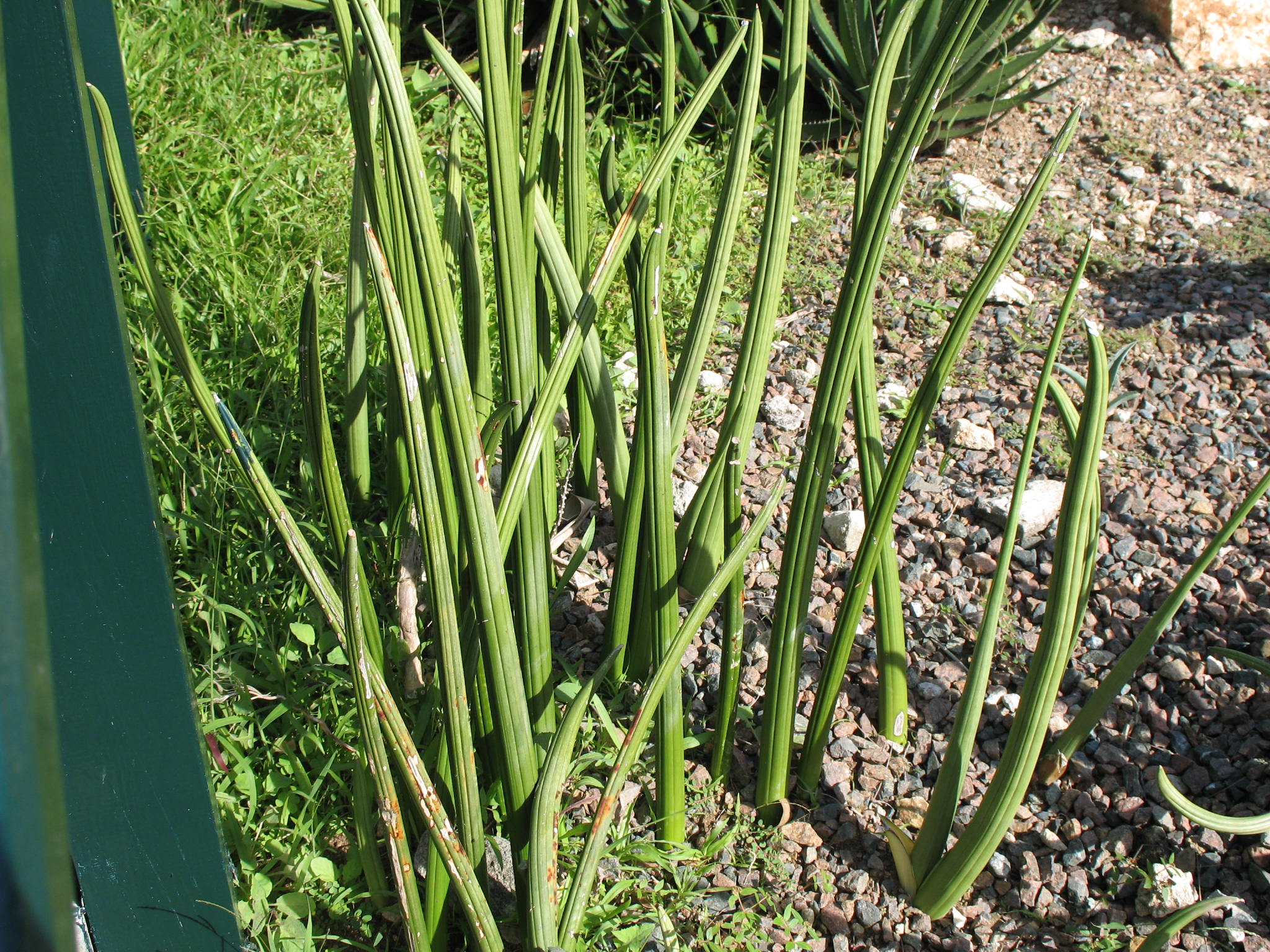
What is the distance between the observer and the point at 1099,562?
5.29ft

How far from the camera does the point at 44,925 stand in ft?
0.63

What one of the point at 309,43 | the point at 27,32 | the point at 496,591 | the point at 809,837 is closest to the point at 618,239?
the point at 496,591

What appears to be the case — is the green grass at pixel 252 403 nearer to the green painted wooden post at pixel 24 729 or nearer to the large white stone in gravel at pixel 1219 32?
the green painted wooden post at pixel 24 729

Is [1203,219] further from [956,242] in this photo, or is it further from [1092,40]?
[1092,40]

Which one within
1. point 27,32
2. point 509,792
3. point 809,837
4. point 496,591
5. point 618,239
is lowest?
point 809,837

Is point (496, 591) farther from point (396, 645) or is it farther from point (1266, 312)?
point (1266, 312)

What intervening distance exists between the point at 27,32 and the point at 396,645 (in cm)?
89

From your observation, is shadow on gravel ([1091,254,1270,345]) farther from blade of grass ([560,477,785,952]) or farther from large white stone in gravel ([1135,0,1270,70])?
blade of grass ([560,477,785,952])

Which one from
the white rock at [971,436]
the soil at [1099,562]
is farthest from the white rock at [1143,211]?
the white rock at [971,436]

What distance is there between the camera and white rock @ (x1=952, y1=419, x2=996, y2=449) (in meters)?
1.87

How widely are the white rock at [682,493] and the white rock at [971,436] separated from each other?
0.53 m

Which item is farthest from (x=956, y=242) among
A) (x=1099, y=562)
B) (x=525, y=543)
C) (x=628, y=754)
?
(x=628, y=754)

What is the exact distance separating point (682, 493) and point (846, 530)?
0.98ft

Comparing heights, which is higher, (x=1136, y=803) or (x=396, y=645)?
(x=396, y=645)
